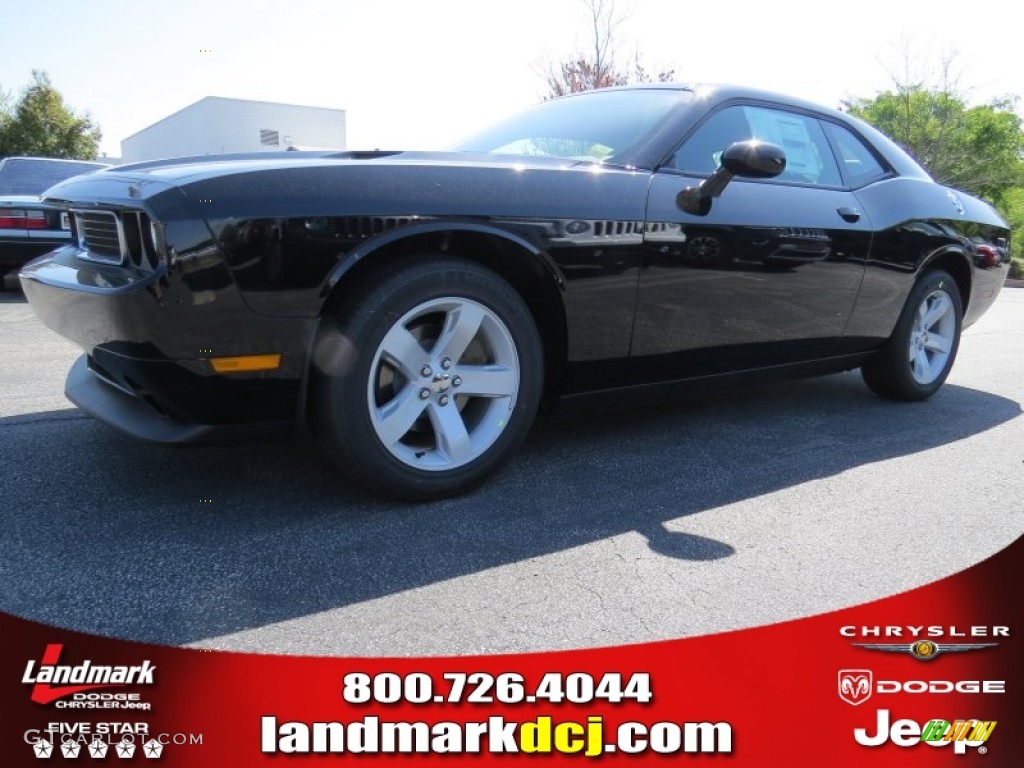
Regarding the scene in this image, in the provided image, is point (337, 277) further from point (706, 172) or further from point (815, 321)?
point (815, 321)

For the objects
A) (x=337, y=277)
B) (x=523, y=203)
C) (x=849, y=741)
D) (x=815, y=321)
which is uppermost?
(x=523, y=203)

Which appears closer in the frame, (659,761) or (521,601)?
(659,761)

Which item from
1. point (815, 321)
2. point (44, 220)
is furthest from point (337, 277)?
point (44, 220)

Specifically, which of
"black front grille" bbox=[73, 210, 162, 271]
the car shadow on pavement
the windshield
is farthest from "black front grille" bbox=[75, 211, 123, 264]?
the windshield

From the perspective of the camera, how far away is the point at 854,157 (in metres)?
3.76

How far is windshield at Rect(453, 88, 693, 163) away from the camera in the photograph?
3.00 m

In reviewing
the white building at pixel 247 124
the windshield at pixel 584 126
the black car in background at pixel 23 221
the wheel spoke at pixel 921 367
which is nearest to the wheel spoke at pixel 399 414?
the windshield at pixel 584 126

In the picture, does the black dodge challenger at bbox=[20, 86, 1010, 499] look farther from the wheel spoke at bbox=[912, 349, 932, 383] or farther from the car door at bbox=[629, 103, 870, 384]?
the wheel spoke at bbox=[912, 349, 932, 383]

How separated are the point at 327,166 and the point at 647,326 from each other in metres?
1.20

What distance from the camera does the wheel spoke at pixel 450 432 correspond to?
95.5 inches

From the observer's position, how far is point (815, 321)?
11.1 ft

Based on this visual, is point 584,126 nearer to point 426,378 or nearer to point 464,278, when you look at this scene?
point 464,278

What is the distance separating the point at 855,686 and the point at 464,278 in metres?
1.43

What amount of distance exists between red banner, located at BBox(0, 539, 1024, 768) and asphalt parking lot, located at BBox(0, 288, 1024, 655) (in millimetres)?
92
